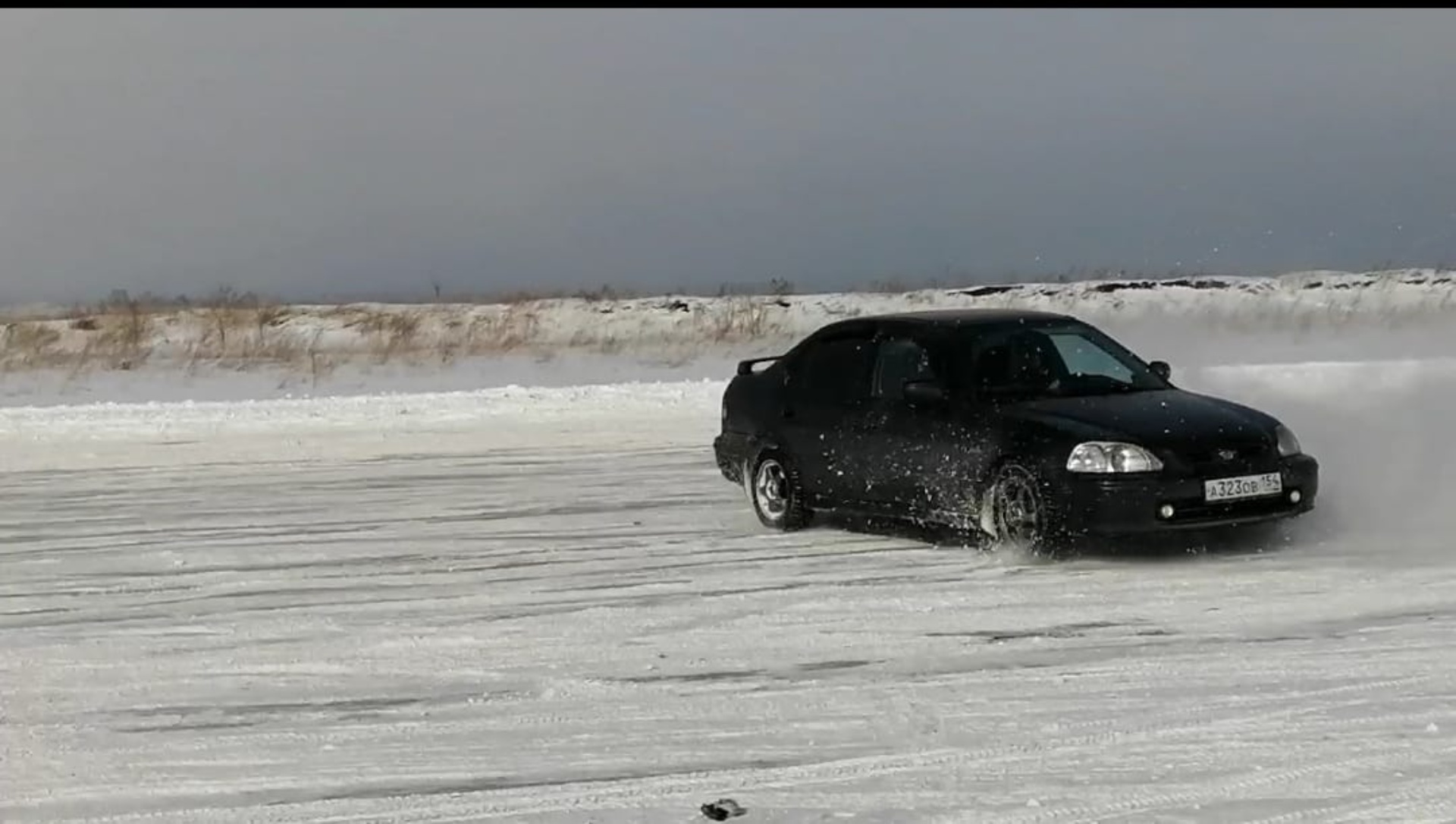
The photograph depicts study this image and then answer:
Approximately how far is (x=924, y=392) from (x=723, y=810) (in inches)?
215

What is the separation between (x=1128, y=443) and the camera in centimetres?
950

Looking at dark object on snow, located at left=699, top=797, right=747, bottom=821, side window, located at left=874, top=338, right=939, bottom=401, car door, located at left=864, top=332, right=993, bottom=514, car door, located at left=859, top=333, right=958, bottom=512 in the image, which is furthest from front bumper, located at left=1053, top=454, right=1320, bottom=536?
dark object on snow, located at left=699, top=797, right=747, bottom=821

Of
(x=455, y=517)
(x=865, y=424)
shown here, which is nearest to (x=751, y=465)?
(x=865, y=424)

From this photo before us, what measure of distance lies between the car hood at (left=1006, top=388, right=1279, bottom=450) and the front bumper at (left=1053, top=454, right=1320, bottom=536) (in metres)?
0.23

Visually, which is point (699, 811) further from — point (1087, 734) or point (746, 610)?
point (746, 610)

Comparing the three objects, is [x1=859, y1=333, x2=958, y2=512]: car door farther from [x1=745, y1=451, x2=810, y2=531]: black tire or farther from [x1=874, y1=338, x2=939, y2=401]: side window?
[x1=745, y1=451, x2=810, y2=531]: black tire

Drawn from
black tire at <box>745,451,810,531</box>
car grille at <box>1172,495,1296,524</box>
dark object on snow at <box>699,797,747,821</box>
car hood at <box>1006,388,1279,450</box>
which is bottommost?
black tire at <box>745,451,810,531</box>

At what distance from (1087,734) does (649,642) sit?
253cm

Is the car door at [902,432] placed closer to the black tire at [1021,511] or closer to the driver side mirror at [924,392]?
the driver side mirror at [924,392]

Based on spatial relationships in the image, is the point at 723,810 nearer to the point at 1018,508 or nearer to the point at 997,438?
the point at 1018,508

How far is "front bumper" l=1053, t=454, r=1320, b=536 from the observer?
30.7 feet

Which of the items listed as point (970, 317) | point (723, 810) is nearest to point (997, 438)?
point (970, 317)

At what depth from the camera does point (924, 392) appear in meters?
10.5

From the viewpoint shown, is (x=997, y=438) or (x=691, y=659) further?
(x=997, y=438)
